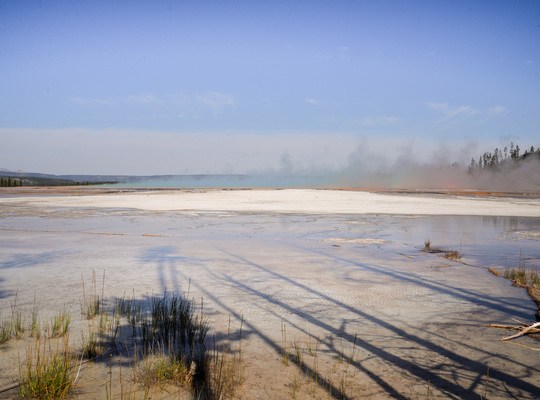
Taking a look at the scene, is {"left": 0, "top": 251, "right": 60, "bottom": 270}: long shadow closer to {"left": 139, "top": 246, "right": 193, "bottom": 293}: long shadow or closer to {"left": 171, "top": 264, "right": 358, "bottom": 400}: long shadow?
{"left": 139, "top": 246, "right": 193, "bottom": 293}: long shadow

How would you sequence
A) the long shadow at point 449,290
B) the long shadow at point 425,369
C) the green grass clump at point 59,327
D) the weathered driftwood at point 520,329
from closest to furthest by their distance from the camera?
the long shadow at point 425,369
the weathered driftwood at point 520,329
the green grass clump at point 59,327
the long shadow at point 449,290

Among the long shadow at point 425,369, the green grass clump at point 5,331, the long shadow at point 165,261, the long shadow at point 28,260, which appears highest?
the green grass clump at point 5,331

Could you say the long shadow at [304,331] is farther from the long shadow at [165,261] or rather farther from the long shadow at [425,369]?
the long shadow at [165,261]

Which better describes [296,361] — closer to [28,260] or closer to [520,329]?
[520,329]

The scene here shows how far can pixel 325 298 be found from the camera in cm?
567

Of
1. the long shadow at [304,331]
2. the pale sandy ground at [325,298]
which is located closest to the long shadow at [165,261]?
the pale sandy ground at [325,298]

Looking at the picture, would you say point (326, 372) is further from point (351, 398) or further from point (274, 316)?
point (274, 316)

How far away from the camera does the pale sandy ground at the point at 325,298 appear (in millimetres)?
3439

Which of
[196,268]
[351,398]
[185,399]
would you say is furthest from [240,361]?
[196,268]

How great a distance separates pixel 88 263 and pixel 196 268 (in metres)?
2.17

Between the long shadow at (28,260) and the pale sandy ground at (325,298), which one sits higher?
the long shadow at (28,260)

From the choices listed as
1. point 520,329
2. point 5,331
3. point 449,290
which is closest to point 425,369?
point 520,329

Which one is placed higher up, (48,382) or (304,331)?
(48,382)

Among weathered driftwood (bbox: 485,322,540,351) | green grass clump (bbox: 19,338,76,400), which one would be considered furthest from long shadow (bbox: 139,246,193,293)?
weathered driftwood (bbox: 485,322,540,351)
